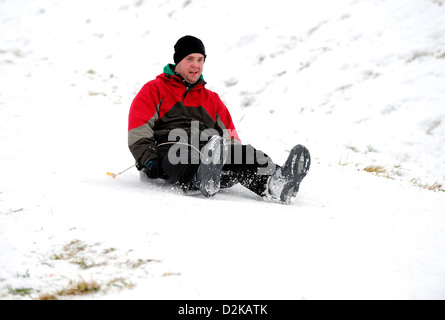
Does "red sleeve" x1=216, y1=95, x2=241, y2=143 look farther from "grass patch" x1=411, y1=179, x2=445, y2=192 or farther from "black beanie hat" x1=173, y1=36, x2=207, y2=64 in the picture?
"grass patch" x1=411, y1=179, x2=445, y2=192

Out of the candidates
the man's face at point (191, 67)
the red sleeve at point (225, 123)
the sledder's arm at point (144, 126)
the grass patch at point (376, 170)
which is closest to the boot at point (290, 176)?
the red sleeve at point (225, 123)

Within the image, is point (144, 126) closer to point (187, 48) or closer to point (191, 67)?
point (191, 67)

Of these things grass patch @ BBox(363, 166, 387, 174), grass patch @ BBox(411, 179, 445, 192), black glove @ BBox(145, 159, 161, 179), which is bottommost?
grass patch @ BBox(411, 179, 445, 192)

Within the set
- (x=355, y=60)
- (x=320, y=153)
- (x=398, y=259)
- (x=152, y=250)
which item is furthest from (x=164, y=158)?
(x=355, y=60)

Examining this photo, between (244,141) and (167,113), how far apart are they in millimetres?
1937

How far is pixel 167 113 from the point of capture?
3648mm

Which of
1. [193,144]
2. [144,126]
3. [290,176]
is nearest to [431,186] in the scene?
[290,176]

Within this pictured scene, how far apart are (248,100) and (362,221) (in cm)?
506

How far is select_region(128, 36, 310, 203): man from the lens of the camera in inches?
118

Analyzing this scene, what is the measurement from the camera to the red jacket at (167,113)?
3367 mm

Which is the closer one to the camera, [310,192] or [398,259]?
[398,259]

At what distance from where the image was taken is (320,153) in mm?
5234

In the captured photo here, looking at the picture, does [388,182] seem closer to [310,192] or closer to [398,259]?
[310,192]

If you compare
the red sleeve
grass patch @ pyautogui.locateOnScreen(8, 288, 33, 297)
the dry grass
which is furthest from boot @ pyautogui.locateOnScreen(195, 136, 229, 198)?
grass patch @ pyautogui.locateOnScreen(8, 288, 33, 297)
